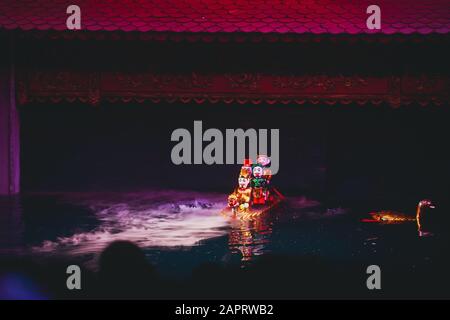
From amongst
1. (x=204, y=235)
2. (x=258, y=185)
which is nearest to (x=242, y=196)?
(x=258, y=185)

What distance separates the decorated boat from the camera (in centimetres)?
961

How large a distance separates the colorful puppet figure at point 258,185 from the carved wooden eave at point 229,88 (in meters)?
1.69

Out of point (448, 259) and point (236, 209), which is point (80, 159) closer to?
point (236, 209)

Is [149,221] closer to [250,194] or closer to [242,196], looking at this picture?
[242,196]

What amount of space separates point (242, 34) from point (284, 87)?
1592 mm

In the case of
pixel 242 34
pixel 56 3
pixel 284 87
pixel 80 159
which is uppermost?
pixel 56 3

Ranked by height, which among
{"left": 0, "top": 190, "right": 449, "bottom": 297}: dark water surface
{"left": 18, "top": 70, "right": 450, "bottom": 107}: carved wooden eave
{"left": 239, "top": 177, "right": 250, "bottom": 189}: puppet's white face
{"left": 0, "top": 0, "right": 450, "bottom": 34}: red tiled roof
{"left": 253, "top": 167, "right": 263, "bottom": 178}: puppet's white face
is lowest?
{"left": 0, "top": 190, "right": 449, "bottom": 297}: dark water surface

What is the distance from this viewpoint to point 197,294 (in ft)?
16.2

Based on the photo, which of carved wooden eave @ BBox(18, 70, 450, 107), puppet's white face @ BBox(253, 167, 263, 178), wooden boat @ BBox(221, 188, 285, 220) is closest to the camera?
wooden boat @ BBox(221, 188, 285, 220)

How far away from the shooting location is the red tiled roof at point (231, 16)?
31.9 ft

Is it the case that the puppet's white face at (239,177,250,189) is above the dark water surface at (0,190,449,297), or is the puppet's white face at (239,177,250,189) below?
above

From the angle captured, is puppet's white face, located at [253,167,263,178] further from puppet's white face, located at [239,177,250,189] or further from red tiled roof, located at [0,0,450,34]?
red tiled roof, located at [0,0,450,34]

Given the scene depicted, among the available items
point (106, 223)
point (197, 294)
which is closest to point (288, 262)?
point (197, 294)

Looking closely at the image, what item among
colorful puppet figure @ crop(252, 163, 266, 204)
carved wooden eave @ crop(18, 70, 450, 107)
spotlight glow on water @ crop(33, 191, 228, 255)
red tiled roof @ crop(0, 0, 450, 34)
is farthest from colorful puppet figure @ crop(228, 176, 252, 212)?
red tiled roof @ crop(0, 0, 450, 34)
